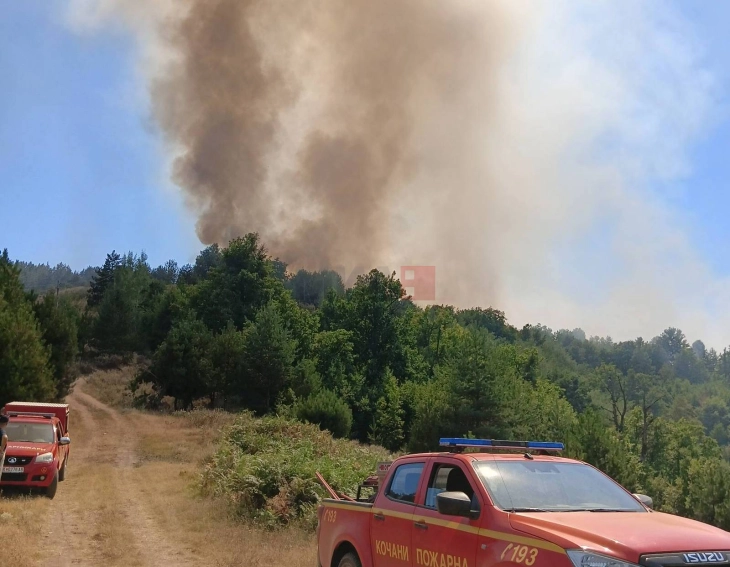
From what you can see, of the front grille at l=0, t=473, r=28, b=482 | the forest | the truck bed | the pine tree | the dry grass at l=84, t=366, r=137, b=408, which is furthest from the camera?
the pine tree

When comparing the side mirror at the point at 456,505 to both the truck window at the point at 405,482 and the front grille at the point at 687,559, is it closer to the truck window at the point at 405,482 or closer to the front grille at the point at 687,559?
the truck window at the point at 405,482

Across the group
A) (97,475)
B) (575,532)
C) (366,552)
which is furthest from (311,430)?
(575,532)

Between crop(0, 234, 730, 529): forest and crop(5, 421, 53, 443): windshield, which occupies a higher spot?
crop(0, 234, 730, 529): forest

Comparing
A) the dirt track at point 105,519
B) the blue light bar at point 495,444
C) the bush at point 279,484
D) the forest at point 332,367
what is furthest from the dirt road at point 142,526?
the forest at point 332,367

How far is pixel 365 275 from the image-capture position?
79688 millimetres

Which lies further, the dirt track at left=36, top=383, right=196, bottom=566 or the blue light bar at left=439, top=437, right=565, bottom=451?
the dirt track at left=36, top=383, right=196, bottom=566

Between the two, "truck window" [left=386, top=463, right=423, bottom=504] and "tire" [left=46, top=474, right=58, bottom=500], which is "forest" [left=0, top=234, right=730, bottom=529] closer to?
"tire" [left=46, top=474, right=58, bottom=500]

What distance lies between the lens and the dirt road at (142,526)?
11633 millimetres

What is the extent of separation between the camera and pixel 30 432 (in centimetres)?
1877

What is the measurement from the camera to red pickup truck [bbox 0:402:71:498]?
56.4 ft

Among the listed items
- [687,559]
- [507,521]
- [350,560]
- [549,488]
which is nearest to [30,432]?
[350,560]

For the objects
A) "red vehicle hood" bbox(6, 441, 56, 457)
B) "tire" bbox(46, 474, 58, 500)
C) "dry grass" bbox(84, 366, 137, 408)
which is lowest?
"tire" bbox(46, 474, 58, 500)

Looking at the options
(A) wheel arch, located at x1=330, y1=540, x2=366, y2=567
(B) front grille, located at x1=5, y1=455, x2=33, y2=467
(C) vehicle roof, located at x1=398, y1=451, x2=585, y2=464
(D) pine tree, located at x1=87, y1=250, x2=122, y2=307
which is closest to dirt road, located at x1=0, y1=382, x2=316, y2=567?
(B) front grille, located at x1=5, y1=455, x2=33, y2=467

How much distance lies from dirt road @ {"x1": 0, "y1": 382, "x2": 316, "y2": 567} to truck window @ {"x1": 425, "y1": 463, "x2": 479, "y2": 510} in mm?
5159
